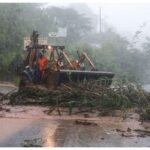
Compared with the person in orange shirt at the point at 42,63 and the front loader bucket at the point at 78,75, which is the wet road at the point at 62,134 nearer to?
the front loader bucket at the point at 78,75

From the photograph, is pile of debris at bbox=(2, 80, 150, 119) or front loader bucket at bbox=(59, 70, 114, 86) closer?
pile of debris at bbox=(2, 80, 150, 119)

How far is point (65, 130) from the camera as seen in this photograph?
798 cm

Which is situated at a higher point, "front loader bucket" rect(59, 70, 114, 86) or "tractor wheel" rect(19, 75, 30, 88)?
"front loader bucket" rect(59, 70, 114, 86)

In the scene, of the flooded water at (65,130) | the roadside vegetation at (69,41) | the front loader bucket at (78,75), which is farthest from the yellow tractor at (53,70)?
the roadside vegetation at (69,41)

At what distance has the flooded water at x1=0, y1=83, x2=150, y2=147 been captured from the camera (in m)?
7.11

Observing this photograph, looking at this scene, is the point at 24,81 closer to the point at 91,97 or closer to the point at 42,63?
the point at 42,63

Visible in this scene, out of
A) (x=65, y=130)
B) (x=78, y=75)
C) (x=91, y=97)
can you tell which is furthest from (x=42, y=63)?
(x=65, y=130)

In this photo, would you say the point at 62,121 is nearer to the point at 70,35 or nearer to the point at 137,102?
the point at 137,102

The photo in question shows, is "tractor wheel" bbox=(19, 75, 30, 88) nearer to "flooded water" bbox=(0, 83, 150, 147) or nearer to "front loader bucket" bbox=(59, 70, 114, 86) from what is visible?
"front loader bucket" bbox=(59, 70, 114, 86)

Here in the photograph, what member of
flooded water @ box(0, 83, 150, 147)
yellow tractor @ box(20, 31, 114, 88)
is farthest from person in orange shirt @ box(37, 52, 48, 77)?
flooded water @ box(0, 83, 150, 147)

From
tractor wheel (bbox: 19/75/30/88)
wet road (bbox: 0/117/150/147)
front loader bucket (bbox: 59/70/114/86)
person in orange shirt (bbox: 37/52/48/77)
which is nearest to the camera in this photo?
wet road (bbox: 0/117/150/147)

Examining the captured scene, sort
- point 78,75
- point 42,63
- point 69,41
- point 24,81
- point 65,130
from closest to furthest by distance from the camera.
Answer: point 65,130 < point 78,75 < point 42,63 < point 24,81 < point 69,41

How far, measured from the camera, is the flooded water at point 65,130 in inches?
280

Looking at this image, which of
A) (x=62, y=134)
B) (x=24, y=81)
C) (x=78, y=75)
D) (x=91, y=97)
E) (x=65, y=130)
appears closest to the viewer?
(x=62, y=134)
